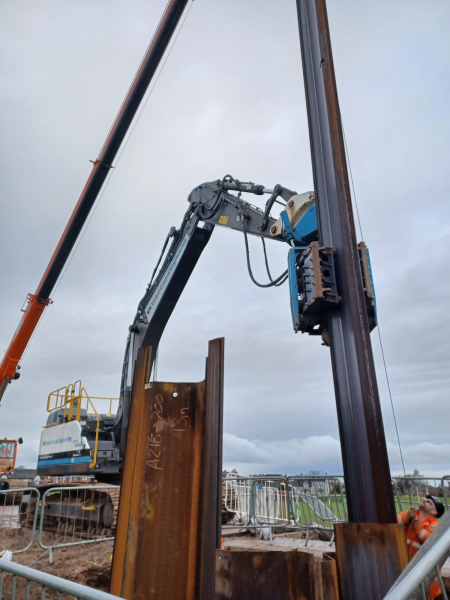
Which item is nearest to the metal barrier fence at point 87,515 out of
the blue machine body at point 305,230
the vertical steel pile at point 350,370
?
the blue machine body at point 305,230

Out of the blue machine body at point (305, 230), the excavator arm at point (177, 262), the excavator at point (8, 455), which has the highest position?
the excavator arm at point (177, 262)

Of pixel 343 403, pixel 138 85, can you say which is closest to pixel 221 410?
pixel 343 403

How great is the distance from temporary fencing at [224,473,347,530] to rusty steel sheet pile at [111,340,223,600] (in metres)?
6.94

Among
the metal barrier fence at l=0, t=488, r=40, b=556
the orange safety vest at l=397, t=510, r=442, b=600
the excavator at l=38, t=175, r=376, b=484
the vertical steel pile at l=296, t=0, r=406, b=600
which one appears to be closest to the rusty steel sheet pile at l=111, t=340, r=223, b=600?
the vertical steel pile at l=296, t=0, r=406, b=600

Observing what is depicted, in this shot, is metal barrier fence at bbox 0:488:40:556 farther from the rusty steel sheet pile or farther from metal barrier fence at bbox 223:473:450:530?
the rusty steel sheet pile

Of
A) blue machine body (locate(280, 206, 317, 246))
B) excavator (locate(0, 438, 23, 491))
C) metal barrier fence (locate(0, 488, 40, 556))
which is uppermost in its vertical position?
blue machine body (locate(280, 206, 317, 246))

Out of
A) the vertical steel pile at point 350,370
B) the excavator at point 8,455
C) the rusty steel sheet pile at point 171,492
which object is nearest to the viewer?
the vertical steel pile at point 350,370

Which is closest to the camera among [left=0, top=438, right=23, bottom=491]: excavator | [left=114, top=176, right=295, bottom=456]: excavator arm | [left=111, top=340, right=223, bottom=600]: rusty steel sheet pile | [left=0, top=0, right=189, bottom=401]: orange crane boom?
[left=111, top=340, right=223, bottom=600]: rusty steel sheet pile

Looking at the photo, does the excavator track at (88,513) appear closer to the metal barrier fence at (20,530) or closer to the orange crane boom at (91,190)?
the metal barrier fence at (20,530)

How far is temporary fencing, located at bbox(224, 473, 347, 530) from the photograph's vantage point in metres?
9.08

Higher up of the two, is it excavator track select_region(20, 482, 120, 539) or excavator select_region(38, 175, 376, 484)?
excavator select_region(38, 175, 376, 484)

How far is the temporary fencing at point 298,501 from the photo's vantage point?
908cm

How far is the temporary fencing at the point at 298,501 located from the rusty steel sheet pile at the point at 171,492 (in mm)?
6943

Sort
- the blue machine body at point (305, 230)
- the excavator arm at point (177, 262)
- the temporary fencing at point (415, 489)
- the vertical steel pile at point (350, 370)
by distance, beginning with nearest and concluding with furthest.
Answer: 1. the vertical steel pile at point (350, 370)
2. the blue machine body at point (305, 230)
3. the temporary fencing at point (415, 489)
4. the excavator arm at point (177, 262)
